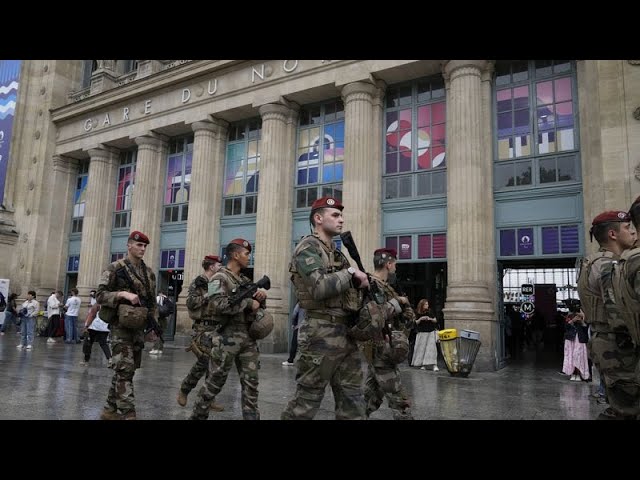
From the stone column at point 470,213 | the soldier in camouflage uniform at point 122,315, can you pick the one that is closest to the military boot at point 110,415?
the soldier in camouflage uniform at point 122,315

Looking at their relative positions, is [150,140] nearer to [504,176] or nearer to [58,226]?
[58,226]

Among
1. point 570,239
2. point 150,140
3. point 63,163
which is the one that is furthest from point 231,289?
point 63,163

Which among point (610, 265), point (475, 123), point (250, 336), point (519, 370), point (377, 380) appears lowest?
point (519, 370)

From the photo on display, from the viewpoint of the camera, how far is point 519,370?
11992mm

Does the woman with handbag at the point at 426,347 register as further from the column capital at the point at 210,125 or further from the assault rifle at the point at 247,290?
the column capital at the point at 210,125

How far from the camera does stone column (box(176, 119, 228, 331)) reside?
57.6ft

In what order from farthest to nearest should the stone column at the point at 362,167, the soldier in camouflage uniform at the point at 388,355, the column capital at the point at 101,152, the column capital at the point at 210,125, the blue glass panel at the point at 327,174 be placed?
the column capital at the point at 101,152 → the column capital at the point at 210,125 → the blue glass panel at the point at 327,174 → the stone column at the point at 362,167 → the soldier in camouflage uniform at the point at 388,355

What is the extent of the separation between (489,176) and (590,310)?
8.94m

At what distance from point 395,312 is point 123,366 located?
120 inches

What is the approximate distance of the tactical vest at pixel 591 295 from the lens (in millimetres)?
4590

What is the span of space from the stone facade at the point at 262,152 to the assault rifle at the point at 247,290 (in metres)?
8.26

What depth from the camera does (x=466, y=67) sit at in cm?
1306
